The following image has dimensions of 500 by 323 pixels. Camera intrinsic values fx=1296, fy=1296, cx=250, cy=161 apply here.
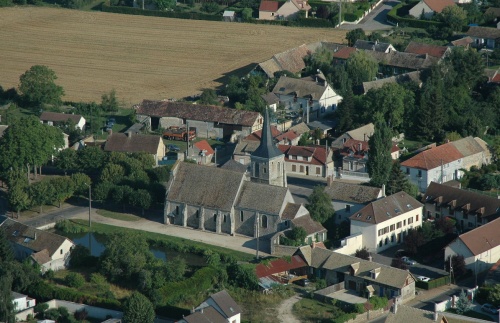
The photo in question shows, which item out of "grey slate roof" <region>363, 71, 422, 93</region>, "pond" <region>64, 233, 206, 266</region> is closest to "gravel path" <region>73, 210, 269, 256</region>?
"pond" <region>64, 233, 206, 266</region>

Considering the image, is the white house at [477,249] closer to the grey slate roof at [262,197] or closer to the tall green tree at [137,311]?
the grey slate roof at [262,197]

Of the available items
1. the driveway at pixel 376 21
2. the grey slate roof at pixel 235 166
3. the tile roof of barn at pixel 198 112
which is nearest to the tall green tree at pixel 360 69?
the tile roof of barn at pixel 198 112

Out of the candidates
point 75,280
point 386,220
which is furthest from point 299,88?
point 75,280

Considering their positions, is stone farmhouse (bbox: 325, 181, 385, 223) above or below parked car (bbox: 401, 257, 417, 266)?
above

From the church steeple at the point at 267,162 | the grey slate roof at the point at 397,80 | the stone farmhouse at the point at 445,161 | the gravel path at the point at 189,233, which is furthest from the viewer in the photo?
the grey slate roof at the point at 397,80

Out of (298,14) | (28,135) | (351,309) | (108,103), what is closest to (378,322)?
(351,309)

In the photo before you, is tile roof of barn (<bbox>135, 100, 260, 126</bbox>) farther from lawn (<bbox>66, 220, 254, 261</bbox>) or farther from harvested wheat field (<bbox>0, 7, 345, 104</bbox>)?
lawn (<bbox>66, 220, 254, 261</bbox>)
